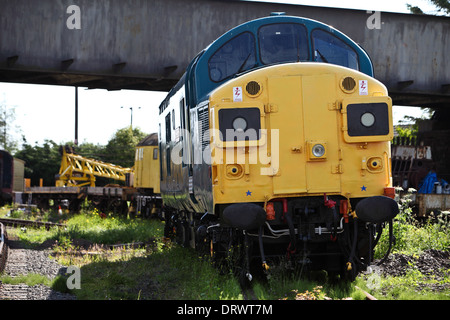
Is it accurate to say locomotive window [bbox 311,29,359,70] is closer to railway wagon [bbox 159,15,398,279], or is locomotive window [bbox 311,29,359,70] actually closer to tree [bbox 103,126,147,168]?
railway wagon [bbox 159,15,398,279]

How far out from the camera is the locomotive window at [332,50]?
8695 mm

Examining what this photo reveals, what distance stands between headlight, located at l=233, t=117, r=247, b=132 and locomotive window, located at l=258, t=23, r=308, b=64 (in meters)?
1.57

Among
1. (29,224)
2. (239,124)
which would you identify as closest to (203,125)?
(239,124)

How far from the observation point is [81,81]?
17.8m

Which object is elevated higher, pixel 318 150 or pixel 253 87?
pixel 253 87

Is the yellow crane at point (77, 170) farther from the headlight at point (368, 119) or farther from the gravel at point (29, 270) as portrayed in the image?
the headlight at point (368, 119)

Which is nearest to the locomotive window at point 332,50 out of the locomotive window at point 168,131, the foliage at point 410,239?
the foliage at point 410,239

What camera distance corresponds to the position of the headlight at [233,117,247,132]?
24.2 feet

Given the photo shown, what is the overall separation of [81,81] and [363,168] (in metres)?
12.2

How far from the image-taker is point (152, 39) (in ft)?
56.8

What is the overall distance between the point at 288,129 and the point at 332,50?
6.15ft

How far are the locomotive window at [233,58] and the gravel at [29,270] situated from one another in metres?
3.92

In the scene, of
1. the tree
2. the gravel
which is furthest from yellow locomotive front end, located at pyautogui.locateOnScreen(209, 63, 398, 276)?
the tree

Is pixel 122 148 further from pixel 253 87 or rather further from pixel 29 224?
pixel 253 87
